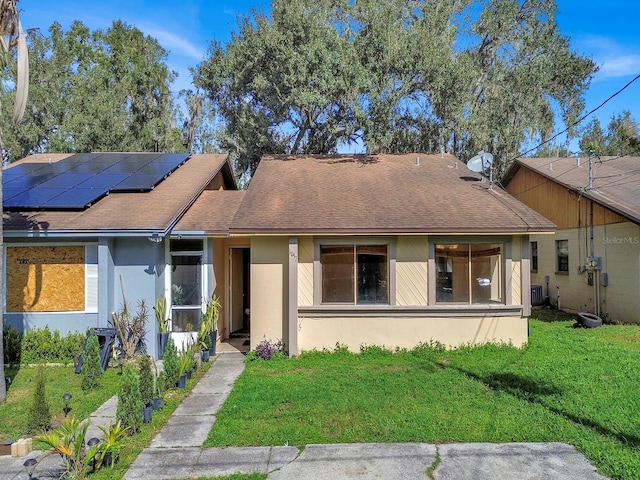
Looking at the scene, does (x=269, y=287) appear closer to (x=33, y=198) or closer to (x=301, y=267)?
(x=301, y=267)

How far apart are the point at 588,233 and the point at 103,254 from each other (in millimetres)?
13108

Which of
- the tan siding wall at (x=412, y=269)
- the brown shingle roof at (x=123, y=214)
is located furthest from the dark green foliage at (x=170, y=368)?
the tan siding wall at (x=412, y=269)

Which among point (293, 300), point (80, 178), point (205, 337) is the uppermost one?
point (80, 178)

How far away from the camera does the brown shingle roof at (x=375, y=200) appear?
8.55 m

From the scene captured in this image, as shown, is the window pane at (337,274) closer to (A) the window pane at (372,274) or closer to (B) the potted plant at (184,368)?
(A) the window pane at (372,274)

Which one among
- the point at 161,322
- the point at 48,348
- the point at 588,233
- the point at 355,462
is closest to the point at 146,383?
the point at 355,462

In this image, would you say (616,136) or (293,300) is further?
(616,136)

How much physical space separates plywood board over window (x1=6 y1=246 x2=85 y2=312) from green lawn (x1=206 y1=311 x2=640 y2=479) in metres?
3.91

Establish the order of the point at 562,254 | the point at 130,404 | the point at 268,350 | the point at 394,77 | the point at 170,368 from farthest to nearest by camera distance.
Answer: the point at 394,77 < the point at 562,254 < the point at 268,350 < the point at 170,368 < the point at 130,404

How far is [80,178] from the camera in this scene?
36.3 ft

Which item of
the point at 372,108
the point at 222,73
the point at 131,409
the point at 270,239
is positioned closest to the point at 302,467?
the point at 131,409

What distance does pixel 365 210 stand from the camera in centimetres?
931

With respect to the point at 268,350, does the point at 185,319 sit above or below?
above

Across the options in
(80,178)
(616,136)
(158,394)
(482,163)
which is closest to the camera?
(158,394)
